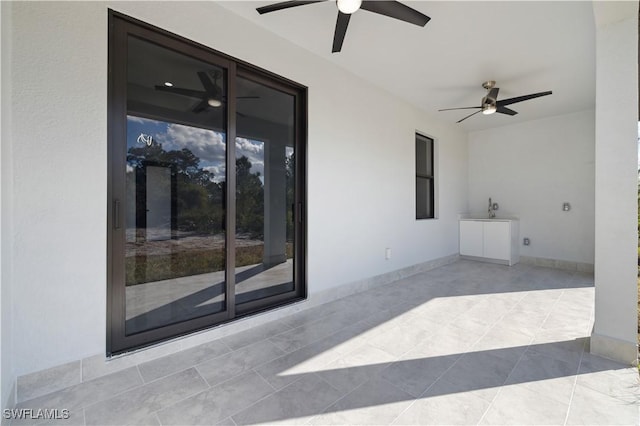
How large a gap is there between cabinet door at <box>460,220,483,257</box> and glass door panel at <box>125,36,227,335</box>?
4962 mm

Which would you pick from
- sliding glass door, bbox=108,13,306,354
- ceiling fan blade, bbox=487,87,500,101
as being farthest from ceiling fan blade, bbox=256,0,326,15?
ceiling fan blade, bbox=487,87,500,101

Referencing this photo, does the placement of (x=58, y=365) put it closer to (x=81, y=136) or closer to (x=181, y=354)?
(x=181, y=354)

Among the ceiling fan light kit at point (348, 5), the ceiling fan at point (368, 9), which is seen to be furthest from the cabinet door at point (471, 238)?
the ceiling fan light kit at point (348, 5)

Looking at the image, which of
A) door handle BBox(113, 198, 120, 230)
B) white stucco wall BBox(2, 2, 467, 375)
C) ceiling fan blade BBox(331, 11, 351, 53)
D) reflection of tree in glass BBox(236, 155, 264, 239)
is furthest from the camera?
reflection of tree in glass BBox(236, 155, 264, 239)

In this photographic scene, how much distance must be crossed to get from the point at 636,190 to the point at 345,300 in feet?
8.52

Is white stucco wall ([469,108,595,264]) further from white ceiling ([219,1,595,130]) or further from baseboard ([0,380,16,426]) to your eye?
baseboard ([0,380,16,426])

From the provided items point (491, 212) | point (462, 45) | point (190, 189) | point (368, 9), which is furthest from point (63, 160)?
point (491, 212)

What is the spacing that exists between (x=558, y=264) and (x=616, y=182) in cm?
391

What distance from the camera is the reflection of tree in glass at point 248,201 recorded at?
248 centimetres

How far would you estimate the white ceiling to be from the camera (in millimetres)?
2330

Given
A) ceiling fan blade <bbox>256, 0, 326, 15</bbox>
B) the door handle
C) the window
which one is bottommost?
the door handle

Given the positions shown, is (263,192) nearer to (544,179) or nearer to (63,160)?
(63,160)

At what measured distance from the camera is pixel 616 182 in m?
1.94

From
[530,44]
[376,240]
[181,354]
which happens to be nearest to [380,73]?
[530,44]
